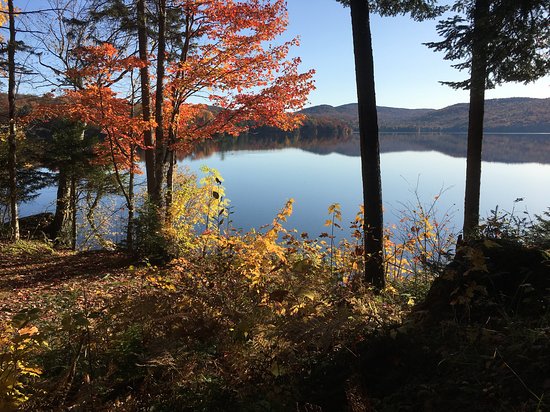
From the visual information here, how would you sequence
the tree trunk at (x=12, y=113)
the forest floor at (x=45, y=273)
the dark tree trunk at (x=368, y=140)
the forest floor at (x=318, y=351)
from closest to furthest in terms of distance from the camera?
the forest floor at (x=318, y=351), the dark tree trunk at (x=368, y=140), the forest floor at (x=45, y=273), the tree trunk at (x=12, y=113)

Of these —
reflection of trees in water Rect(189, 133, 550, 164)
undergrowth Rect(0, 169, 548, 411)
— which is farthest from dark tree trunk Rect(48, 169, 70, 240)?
reflection of trees in water Rect(189, 133, 550, 164)

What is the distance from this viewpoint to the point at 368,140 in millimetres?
5648

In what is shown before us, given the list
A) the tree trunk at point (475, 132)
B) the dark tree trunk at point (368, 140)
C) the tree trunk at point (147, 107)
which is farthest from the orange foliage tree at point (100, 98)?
the tree trunk at point (475, 132)

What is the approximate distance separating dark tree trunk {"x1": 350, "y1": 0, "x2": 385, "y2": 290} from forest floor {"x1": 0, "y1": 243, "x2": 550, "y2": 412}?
2004mm

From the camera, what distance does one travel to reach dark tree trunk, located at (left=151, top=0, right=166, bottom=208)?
9.95m

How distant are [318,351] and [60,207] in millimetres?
16142

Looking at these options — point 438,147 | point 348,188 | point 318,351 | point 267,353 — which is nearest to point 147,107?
point 267,353

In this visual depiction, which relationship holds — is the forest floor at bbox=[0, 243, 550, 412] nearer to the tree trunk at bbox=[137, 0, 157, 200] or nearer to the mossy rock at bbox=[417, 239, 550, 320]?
the mossy rock at bbox=[417, 239, 550, 320]

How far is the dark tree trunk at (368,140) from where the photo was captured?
5.44 meters

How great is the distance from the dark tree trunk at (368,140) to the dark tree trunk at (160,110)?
631 centimetres

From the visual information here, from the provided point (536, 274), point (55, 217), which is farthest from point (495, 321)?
point (55, 217)

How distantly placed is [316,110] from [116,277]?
16178 cm

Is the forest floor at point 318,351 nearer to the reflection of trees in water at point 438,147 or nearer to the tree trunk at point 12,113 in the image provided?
the tree trunk at point 12,113

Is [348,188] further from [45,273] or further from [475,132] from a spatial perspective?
[45,273]
